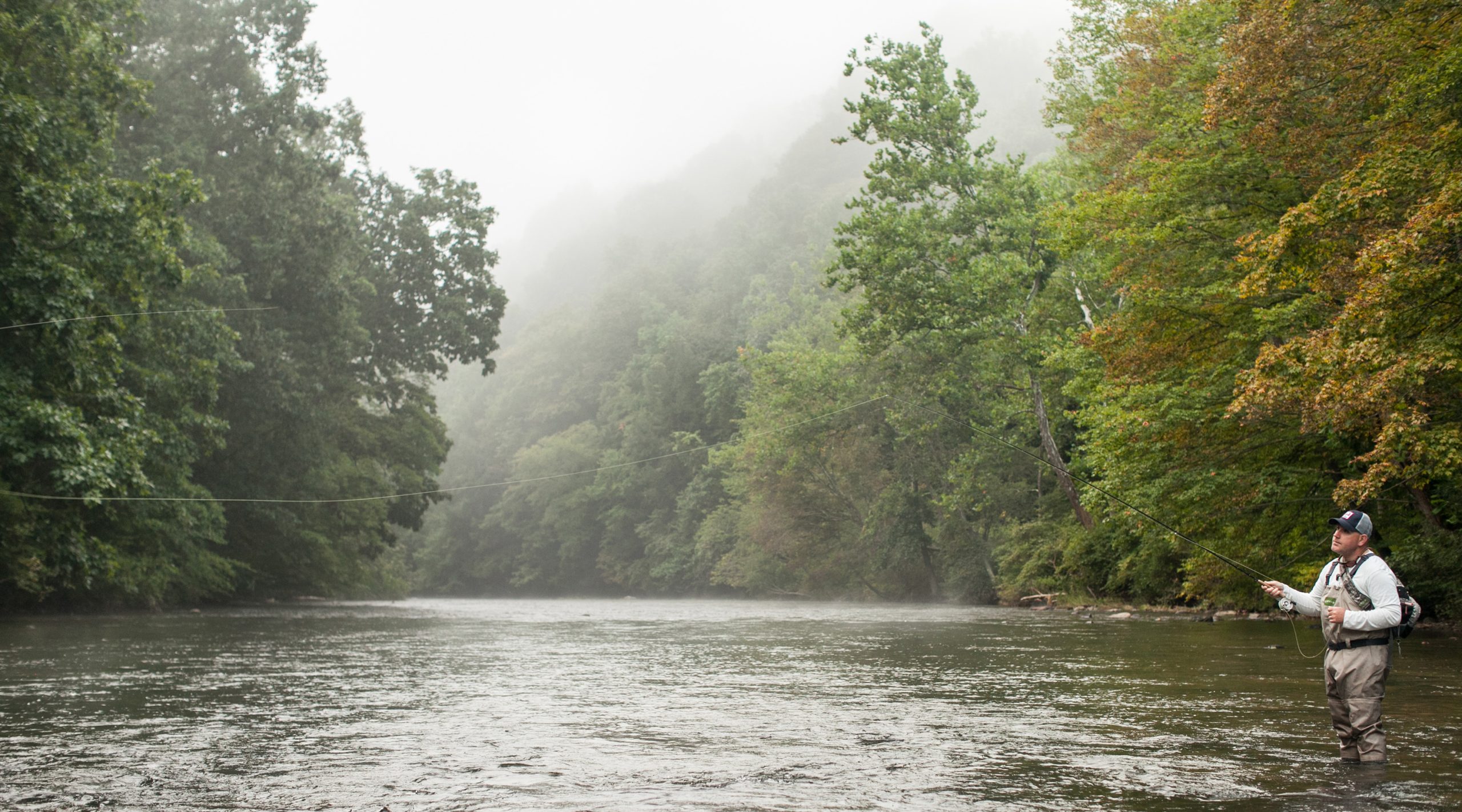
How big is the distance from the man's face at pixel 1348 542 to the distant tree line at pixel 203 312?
65.4 ft

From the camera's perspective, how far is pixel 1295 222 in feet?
45.3

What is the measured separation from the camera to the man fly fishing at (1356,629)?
635cm

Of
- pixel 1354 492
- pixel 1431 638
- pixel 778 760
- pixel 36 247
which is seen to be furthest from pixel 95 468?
pixel 1431 638

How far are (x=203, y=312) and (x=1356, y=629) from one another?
27.4m

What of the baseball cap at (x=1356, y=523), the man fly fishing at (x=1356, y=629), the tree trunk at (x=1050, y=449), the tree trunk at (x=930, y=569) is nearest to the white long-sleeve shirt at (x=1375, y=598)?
the man fly fishing at (x=1356, y=629)

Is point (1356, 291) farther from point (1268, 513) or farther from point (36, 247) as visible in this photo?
point (36, 247)

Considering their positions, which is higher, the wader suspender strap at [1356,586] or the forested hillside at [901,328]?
the forested hillside at [901,328]

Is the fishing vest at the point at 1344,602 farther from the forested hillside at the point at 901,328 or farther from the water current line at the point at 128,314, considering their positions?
the water current line at the point at 128,314

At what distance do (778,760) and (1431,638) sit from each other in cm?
1265

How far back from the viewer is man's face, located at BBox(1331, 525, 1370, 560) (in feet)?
21.6

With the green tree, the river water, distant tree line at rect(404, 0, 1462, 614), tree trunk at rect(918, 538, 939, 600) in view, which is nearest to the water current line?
the green tree

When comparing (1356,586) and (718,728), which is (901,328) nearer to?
(718,728)

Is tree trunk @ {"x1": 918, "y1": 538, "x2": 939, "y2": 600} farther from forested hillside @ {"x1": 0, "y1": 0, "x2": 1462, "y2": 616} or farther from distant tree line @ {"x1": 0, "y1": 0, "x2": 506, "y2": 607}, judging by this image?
distant tree line @ {"x1": 0, "y1": 0, "x2": 506, "y2": 607}

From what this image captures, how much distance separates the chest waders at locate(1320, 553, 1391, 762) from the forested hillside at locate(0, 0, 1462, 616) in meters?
6.65
